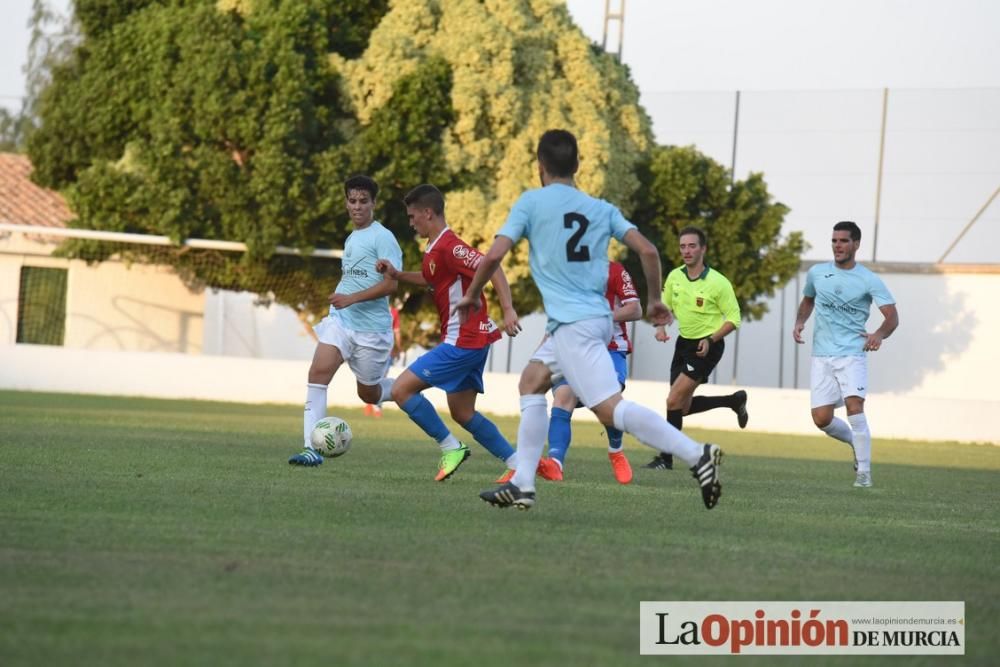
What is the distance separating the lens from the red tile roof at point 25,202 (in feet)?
116

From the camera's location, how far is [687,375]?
14.2 m

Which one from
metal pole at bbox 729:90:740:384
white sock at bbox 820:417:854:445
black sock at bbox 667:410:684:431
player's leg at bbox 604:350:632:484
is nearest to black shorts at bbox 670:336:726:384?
black sock at bbox 667:410:684:431

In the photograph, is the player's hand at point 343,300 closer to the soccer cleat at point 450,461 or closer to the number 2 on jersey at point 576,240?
the soccer cleat at point 450,461

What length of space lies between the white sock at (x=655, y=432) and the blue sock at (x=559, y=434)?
3550 millimetres

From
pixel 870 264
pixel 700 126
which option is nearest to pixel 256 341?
pixel 700 126

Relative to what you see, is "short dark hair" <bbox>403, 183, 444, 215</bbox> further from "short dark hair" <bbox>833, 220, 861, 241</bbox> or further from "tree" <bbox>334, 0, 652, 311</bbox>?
"tree" <bbox>334, 0, 652, 311</bbox>

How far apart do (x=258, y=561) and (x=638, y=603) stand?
60.2 inches

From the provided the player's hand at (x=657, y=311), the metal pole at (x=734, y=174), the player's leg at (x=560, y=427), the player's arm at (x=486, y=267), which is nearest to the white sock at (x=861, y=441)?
the player's leg at (x=560, y=427)

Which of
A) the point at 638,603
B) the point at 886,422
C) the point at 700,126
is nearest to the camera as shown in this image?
the point at 638,603

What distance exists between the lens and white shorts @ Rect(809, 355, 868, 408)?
12305 millimetres

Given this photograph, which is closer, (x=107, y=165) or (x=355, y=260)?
(x=355, y=260)

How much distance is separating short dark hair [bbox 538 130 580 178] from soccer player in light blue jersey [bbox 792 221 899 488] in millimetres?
4915

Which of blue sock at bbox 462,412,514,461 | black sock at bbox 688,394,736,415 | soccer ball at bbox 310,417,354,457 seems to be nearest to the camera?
blue sock at bbox 462,412,514,461

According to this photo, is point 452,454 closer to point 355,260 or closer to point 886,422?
point 355,260
